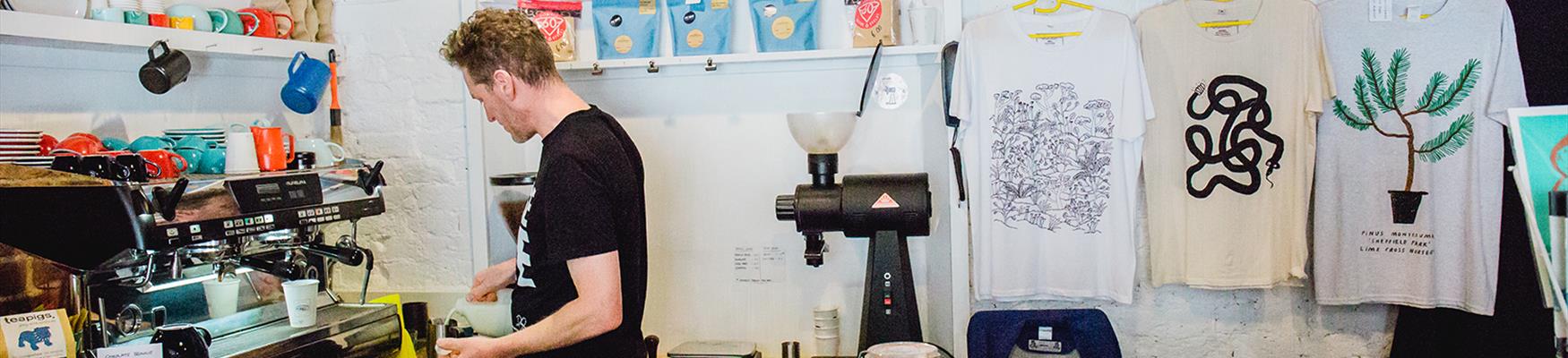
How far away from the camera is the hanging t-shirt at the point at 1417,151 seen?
2652 millimetres

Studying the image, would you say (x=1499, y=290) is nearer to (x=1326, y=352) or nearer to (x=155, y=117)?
(x=1326, y=352)

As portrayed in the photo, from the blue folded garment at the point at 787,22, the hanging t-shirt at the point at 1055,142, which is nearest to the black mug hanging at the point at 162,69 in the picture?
the blue folded garment at the point at 787,22

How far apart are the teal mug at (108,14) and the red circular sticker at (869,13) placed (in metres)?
1.76

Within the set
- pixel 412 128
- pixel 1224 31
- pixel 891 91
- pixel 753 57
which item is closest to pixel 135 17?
pixel 412 128

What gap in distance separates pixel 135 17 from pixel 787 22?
1577 mm

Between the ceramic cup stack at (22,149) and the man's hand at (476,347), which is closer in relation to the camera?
the man's hand at (476,347)

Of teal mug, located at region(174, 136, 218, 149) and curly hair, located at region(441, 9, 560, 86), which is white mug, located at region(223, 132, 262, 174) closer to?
teal mug, located at region(174, 136, 218, 149)

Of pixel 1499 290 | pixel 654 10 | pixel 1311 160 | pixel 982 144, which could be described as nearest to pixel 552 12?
pixel 654 10

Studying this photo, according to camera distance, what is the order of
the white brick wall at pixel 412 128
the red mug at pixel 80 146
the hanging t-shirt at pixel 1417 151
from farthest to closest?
the white brick wall at pixel 412 128 → the hanging t-shirt at pixel 1417 151 → the red mug at pixel 80 146

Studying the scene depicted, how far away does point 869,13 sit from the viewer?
2.90 metres

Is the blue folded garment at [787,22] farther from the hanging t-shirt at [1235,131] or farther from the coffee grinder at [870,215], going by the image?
the hanging t-shirt at [1235,131]

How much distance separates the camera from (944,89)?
2.88 m

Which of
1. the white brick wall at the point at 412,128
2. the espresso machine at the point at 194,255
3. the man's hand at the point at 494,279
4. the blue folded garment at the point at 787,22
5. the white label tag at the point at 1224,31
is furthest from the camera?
the white brick wall at the point at 412,128

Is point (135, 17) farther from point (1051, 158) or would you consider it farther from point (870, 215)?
point (1051, 158)
